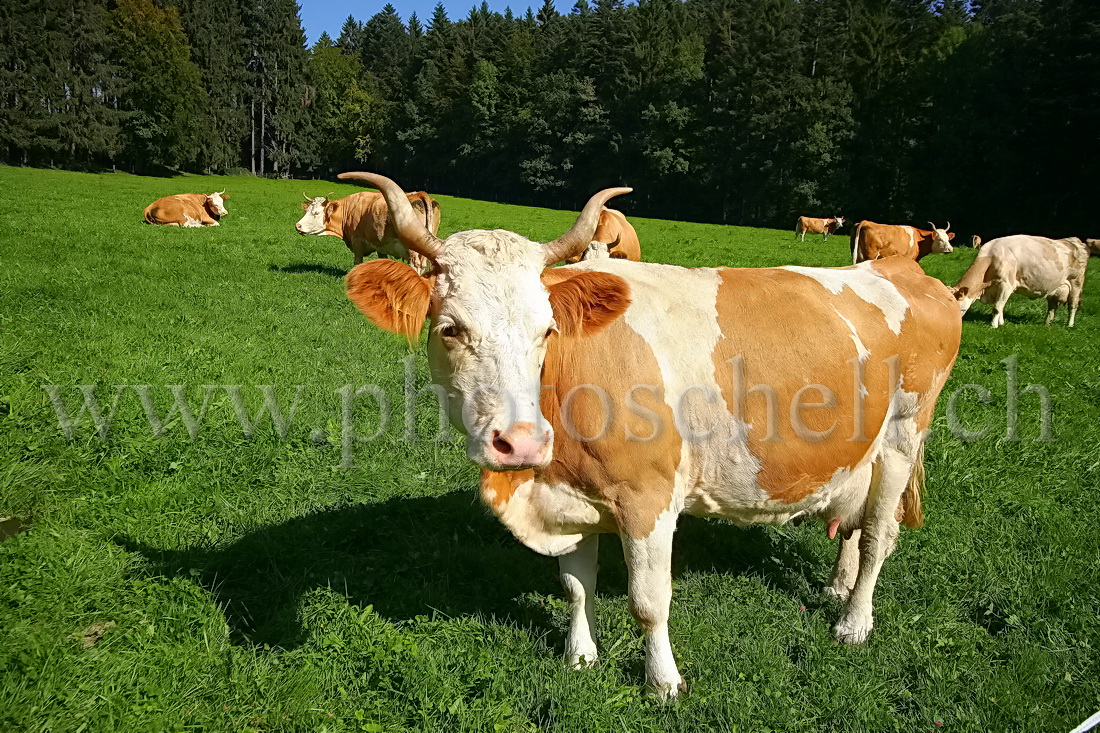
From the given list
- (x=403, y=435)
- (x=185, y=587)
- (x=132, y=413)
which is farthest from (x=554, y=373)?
(x=132, y=413)

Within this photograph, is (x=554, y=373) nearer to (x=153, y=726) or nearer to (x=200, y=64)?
(x=153, y=726)

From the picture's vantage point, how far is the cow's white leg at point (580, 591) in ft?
12.2

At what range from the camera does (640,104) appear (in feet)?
219

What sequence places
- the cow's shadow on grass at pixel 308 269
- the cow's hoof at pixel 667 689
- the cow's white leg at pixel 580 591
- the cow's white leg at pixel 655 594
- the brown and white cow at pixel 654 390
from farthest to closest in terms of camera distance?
the cow's shadow on grass at pixel 308 269 → the cow's white leg at pixel 580 591 → the cow's hoof at pixel 667 689 → the cow's white leg at pixel 655 594 → the brown and white cow at pixel 654 390

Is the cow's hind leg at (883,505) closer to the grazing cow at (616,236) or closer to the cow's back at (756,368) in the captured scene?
the cow's back at (756,368)

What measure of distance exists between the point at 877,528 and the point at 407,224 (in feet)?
11.1

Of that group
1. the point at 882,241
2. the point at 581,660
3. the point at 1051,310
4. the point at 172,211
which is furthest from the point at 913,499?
the point at 172,211

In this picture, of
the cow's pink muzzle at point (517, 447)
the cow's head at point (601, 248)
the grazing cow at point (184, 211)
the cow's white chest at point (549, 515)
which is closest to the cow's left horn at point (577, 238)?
the cow's pink muzzle at point (517, 447)

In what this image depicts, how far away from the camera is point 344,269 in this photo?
15141mm

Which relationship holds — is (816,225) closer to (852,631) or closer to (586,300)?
(852,631)

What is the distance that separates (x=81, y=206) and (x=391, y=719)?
23937 millimetres

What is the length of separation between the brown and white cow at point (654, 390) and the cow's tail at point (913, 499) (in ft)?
0.49

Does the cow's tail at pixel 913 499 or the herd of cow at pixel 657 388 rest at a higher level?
the herd of cow at pixel 657 388

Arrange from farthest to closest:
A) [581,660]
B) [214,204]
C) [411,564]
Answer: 1. [214,204]
2. [411,564]
3. [581,660]
